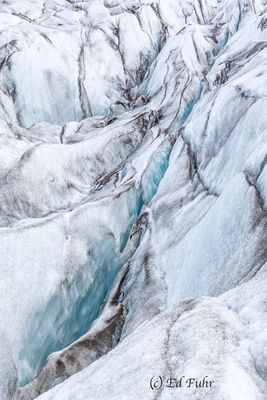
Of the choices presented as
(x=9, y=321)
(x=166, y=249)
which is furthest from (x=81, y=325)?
(x=166, y=249)

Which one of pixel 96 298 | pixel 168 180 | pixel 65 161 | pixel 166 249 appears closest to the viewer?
pixel 166 249

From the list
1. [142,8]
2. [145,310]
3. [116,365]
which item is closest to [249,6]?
[142,8]

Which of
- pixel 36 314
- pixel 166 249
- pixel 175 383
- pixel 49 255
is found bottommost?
pixel 36 314

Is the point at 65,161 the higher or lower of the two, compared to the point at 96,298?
higher

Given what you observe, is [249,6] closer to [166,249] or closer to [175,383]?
[166,249]

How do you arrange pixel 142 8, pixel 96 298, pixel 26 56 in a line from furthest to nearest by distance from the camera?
1. pixel 142 8
2. pixel 26 56
3. pixel 96 298

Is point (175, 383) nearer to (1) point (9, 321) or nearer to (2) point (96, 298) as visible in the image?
(1) point (9, 321)

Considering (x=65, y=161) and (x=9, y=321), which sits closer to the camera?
(x=9, y=321)
